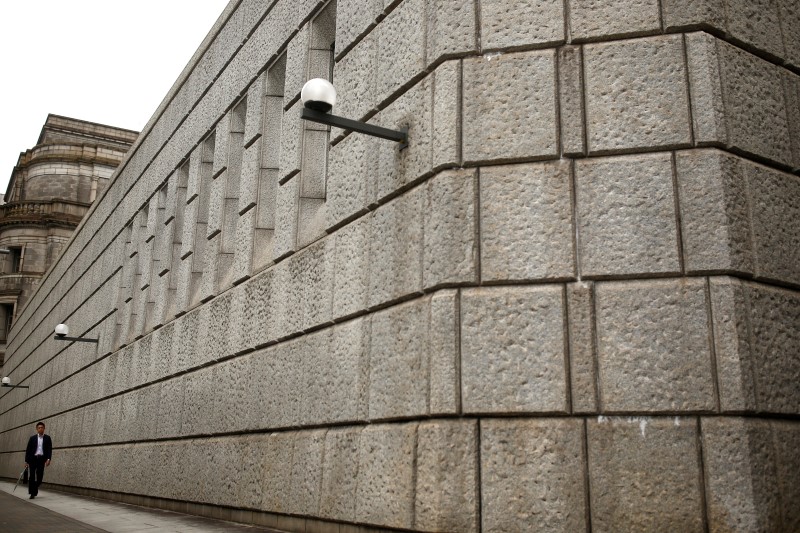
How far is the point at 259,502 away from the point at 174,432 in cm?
322

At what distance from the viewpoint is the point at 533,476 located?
15.8 feet

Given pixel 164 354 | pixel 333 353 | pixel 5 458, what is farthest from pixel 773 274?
pixel 5 458

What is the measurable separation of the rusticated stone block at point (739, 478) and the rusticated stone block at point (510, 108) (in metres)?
2.10

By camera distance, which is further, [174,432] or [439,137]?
[174,432]

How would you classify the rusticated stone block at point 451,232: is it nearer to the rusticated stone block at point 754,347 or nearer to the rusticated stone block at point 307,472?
the rusticated stone block at point 754,347

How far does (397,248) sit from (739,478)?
9.19ft

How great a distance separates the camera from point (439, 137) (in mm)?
5602

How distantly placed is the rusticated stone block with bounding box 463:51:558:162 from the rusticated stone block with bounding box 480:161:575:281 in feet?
0.48

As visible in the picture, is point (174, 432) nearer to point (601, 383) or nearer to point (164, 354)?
point (164, 354)

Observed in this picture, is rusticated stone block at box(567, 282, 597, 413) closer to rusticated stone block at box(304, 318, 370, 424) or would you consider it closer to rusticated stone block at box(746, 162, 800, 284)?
rusticated stone block at box(746, 162, 800, 284)

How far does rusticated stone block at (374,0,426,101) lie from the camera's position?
237 inches

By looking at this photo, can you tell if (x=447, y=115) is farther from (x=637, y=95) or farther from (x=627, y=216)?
(x=627, y=216)

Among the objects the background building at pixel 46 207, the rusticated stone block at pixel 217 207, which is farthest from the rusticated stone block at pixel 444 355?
the background building at pixel 46 207

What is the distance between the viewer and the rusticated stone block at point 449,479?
490cm
